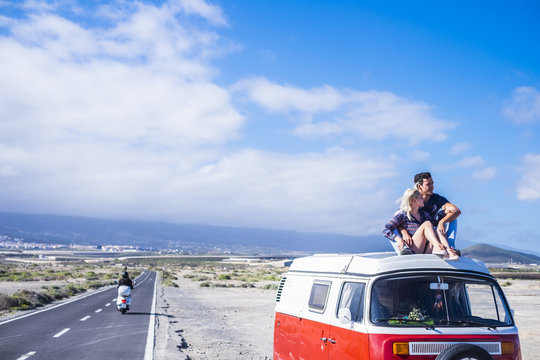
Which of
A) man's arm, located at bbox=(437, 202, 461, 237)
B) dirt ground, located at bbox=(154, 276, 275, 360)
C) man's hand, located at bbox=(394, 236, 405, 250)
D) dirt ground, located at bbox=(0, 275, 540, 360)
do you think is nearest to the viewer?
man's hand, located at bbox=(394, 236, 405, 250)

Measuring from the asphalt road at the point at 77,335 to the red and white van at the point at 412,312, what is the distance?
7248mm

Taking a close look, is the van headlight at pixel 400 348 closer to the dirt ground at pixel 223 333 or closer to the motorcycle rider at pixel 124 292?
the dirt ground at pixel 223 333

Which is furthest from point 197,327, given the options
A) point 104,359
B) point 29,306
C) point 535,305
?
point 535,305

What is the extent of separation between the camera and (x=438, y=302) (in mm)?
6215

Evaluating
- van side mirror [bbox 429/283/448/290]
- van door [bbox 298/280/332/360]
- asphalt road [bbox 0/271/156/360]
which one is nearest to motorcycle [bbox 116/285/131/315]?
asphalt road [bbox 0/271/156/360]

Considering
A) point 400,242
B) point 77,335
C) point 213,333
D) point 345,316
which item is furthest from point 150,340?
point 345,316

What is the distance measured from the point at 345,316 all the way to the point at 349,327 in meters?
0.16

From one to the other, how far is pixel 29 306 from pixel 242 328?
12934 millimetres

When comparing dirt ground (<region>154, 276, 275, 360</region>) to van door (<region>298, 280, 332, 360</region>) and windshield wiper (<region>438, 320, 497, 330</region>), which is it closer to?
van door (<region>298, 280, 332, 360</region>)

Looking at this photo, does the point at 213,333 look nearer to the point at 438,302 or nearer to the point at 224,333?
the point at 224,333

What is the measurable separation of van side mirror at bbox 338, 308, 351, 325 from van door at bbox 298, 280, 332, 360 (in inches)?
28.5

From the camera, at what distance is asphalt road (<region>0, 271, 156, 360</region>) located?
41.6 ft

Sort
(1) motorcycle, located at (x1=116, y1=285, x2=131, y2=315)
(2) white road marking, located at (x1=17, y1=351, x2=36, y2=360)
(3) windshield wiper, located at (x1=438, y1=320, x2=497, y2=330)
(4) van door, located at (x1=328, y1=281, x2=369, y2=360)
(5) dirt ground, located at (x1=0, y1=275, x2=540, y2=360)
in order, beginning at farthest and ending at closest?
(1) motorcycle, located at (x1=116, y1=285, x2=131, y2=315)
(5) dirt ground, located at (x1=0, y1=275, x2=540, y2=360)
(2) white road marking, located at (x1=17, y1=351, x2=36, y2=360)
(3) windshield wiper, located at (x1=438, y1=320, x2=497, y2=330)
(4) van door, located at (x1=328, y1=281, x2=369, y2=360)

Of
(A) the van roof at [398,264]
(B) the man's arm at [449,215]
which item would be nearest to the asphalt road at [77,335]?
(A) the van roof at [398,264]
